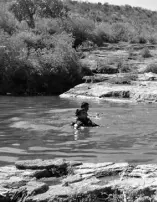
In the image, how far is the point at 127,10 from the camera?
9662 cm

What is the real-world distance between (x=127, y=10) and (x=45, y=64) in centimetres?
6471

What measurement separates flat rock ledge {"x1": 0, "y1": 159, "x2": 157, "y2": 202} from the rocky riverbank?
689 inches

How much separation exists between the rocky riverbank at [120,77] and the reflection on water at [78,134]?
3.59 metres

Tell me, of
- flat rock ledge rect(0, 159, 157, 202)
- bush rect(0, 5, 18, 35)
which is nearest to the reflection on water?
flat rock ledge rect(0, 159, 157, 202)

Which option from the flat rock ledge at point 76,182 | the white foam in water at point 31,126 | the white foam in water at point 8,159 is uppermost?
the white foam in water at point 31,126

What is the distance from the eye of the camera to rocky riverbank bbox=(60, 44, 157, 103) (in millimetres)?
28969

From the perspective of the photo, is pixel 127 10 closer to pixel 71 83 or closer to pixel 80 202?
pixel 71 83

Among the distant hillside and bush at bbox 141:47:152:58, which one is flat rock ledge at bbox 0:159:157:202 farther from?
the distant hillside

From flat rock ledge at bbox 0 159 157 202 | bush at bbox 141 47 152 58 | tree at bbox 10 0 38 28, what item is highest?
tree at bbox 10 0 38 28

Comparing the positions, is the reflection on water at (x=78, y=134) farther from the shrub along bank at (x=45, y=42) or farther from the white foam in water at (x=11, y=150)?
the shrub along bank at (x=45, y=42)

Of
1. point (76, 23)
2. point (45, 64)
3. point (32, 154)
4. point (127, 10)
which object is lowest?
point (32, 154)

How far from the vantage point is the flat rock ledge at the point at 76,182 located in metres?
7.92

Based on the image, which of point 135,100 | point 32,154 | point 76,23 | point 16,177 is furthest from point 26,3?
point 16,177

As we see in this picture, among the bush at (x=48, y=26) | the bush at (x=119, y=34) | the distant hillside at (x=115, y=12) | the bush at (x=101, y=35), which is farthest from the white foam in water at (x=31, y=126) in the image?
the distant hillside at (x=115, y=12)
